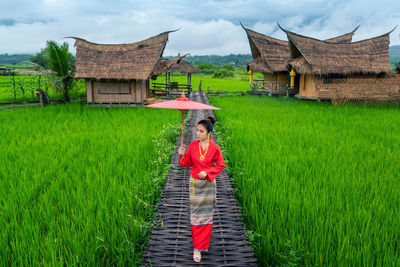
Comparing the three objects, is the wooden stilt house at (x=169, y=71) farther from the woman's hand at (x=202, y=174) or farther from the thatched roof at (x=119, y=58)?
the woman's hand at (x=202, y=174)

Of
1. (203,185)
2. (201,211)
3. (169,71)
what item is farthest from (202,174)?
(169,71)

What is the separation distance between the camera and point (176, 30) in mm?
11539

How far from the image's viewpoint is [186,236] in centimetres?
234

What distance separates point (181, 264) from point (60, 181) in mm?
2265

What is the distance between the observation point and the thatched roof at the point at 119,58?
11.0m

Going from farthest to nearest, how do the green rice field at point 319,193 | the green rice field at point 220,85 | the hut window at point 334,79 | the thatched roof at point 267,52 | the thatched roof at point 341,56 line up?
the green rice field at point 220,85
the thatched roof at point 267,52
the hut window at point 334,79
the thatched roof at point 341,56
the green rice field at point 319,193

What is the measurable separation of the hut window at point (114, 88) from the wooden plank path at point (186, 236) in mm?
9384

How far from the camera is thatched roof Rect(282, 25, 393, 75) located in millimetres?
12312

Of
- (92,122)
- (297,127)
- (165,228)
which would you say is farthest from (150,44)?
(165,228)

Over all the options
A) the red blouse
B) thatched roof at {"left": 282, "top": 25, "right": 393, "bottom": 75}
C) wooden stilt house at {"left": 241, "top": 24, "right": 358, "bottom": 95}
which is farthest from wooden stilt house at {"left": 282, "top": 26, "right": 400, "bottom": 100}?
the red blouse

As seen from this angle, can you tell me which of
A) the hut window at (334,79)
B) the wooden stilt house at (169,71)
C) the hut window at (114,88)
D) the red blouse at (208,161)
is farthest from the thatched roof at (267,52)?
the red blouse at (208,161)

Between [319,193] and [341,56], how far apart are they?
1259cm

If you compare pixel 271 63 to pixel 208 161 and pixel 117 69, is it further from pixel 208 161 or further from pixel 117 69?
pixel 208 161

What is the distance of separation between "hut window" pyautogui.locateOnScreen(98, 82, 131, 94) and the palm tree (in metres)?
1.52
